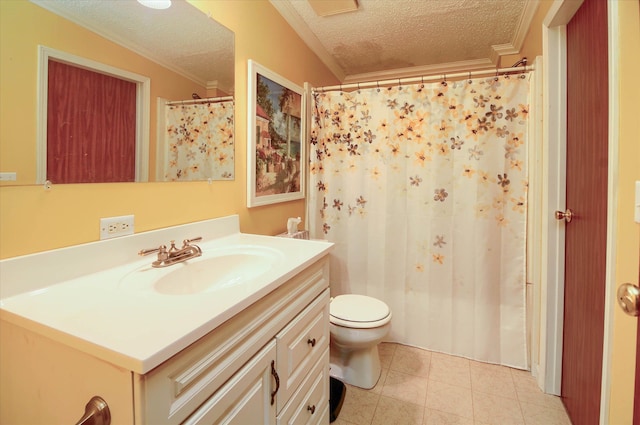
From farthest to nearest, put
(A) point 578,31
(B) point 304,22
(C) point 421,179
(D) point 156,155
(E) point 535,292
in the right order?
(B) point 304,22 < (C) point 421,179 < (E) point 535,292 < (A) point 578,31 < (D) point 156,155

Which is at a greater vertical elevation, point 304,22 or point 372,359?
point 304,22

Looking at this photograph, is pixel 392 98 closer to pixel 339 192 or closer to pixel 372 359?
pixel 339 192

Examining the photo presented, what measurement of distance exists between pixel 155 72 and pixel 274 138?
0.77 metres

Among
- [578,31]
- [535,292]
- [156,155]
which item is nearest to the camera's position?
[156,155]

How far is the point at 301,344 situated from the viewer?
1025 millimetres

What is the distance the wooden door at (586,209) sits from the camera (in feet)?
3.54

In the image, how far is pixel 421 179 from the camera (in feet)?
6.30

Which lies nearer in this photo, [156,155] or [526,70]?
[156,155]

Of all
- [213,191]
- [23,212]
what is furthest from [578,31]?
[23,212]

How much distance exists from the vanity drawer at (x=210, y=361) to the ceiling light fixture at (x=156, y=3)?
1121 mm

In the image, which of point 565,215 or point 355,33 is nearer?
point 565,215

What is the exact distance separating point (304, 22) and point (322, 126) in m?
0.72

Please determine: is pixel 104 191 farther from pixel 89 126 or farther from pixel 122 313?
pixel 122 313

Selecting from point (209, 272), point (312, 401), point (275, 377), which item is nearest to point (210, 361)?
point (275, 377)
